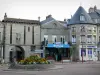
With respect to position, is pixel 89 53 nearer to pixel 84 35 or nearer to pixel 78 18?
pixel 84 35

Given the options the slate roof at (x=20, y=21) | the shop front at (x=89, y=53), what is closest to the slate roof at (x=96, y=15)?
the shop front at (x=89, y=53)

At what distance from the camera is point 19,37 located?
56156 millimetres

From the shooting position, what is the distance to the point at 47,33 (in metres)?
58.7

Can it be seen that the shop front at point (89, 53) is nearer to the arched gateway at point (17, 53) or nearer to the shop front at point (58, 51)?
the shop front at point (58, 51)

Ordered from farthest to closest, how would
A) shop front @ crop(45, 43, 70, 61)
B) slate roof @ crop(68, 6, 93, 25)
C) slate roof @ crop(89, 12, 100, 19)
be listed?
1. slate roof @ crop(89, 12, 100, 19)
2. slate roof @ crop(68, 6, 93, 25)
3. shop front @ crop(45, 43, 70, 61)

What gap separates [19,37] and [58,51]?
32.7ft

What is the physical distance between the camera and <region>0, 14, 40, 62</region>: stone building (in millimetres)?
54469

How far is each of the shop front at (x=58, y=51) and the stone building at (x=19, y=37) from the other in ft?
9.84

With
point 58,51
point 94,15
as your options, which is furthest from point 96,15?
point 58,51

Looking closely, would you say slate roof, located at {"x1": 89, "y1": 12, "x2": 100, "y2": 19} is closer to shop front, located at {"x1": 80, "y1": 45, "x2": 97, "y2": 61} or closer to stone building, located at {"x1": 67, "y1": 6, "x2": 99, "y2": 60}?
stone building, located at {"x1": 67, "y1": 6, "x2": 99, "y2": 60}

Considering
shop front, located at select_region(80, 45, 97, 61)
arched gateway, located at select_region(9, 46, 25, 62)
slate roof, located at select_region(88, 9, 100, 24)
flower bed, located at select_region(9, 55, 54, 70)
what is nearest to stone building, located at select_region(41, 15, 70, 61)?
shop front, located at select_region(80, 45, 97, 61)

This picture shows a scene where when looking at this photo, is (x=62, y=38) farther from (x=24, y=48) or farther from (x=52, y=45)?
(x=24, y=48)

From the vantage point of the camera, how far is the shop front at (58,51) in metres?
58.2

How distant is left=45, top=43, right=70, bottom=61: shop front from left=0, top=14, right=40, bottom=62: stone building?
300cm
